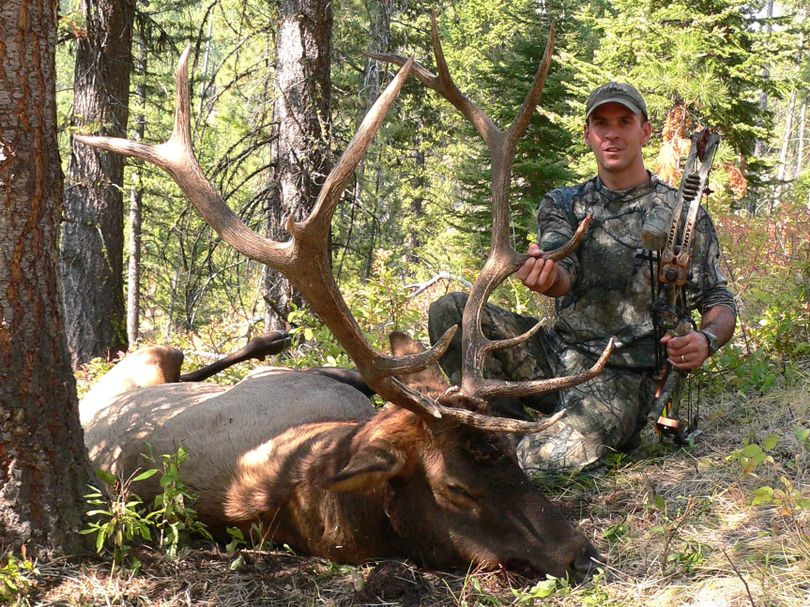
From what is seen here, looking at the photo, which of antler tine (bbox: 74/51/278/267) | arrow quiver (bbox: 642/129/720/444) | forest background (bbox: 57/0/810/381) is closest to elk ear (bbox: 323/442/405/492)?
antler tine (bbox: 74/51/278/267)

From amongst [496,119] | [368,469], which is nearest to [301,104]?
[368,469]

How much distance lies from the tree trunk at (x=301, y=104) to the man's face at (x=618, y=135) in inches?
109

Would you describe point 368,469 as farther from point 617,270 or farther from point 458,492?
point 617,270

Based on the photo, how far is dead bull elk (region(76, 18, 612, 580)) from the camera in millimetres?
3373

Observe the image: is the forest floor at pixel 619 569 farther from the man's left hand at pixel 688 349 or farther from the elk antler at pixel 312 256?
the elk antler at pixel 312 256

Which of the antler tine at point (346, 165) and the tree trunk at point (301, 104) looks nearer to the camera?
the antler tine at point (346, 165)

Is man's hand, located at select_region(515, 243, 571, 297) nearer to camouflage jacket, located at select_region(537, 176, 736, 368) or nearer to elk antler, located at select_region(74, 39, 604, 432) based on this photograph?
camouflage jacket, located at select_region(537, 176, 736, 368)

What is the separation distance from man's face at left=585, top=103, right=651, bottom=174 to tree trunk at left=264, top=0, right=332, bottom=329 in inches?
109

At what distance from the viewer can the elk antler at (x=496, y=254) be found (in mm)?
3664

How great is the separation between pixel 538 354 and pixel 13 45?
336cm

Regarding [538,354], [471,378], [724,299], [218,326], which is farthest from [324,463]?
[218,326]

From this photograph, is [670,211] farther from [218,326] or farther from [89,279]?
[89,279]

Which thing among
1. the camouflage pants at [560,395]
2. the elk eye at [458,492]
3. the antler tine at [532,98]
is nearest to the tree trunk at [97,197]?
the camouflage pants at [560,395]

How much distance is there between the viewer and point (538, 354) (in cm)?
502
